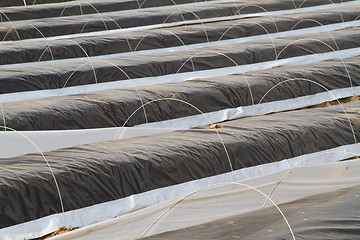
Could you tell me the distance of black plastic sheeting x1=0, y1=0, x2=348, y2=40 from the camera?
31.1 ft

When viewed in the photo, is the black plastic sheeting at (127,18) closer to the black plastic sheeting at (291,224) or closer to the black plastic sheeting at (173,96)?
the black plastic sheeting at (173,96)

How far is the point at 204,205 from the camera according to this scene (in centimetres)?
367

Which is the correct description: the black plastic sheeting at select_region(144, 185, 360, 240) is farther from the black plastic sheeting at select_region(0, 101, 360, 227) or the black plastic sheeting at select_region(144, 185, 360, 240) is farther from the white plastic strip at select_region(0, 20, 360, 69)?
the white plastic strip at select_region(0, 20, 360, 69)

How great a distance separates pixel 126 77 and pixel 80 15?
3960 mm

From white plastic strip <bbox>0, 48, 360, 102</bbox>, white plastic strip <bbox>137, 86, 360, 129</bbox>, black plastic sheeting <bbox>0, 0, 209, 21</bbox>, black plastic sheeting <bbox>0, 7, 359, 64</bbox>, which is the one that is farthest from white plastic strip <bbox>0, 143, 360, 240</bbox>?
black plastic sheeting <bbox>0, 0, 209, 21</bbox>

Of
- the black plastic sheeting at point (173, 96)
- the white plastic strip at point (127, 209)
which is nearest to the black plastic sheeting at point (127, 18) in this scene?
the black plastic sheeting at point (173, 96)

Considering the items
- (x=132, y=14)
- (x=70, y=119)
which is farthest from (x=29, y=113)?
(x=132, y=14)

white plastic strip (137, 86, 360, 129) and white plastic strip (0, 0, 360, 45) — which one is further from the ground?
white plastic strip (0, 0, 360, 45)

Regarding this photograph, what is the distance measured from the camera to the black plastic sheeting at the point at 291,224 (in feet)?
9.91

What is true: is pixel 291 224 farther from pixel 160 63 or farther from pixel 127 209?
pixel 160 63

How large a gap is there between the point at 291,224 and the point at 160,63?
4.80 m

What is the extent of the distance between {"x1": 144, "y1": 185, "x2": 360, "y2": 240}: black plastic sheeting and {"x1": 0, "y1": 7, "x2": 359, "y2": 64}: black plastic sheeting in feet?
18.3

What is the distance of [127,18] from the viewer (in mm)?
10281

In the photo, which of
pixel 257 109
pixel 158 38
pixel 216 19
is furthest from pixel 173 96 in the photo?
pixel 216 19
